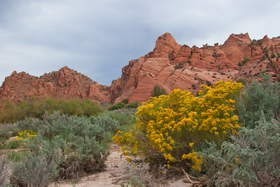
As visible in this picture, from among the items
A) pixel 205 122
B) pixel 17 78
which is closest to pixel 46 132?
pixel 205 122

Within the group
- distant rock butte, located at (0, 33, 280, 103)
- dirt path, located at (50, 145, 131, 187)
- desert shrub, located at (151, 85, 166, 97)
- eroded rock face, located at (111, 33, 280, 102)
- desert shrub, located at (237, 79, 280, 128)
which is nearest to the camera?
desert shrub, located at (237, 79, 280, 128)

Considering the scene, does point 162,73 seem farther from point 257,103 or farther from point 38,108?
point 257,103

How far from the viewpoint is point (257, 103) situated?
5.49 metres

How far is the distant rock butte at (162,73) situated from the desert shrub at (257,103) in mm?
48055

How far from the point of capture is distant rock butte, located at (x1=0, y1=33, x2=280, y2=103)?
57719 mm

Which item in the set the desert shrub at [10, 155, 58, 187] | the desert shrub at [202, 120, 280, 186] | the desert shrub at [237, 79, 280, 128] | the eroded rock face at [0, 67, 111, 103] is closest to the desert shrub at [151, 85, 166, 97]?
the eroded rock face at [0, 67, 111, 103]

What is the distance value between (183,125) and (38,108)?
49.1ft

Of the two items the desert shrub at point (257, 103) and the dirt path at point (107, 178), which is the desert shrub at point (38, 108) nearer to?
the dirt path at point (107, 178)

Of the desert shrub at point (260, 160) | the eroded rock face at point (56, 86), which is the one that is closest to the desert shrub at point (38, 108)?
the desert shrub at point (260, 160)

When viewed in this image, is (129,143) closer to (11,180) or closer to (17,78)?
(11,180)

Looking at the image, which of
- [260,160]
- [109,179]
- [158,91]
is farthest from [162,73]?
[260,160]

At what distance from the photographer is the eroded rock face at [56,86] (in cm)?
6969

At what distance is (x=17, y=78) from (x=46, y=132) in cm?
7225

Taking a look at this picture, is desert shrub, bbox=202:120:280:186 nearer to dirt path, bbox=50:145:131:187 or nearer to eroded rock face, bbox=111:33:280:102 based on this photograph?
dirt path, bbox=50:145:131:187
